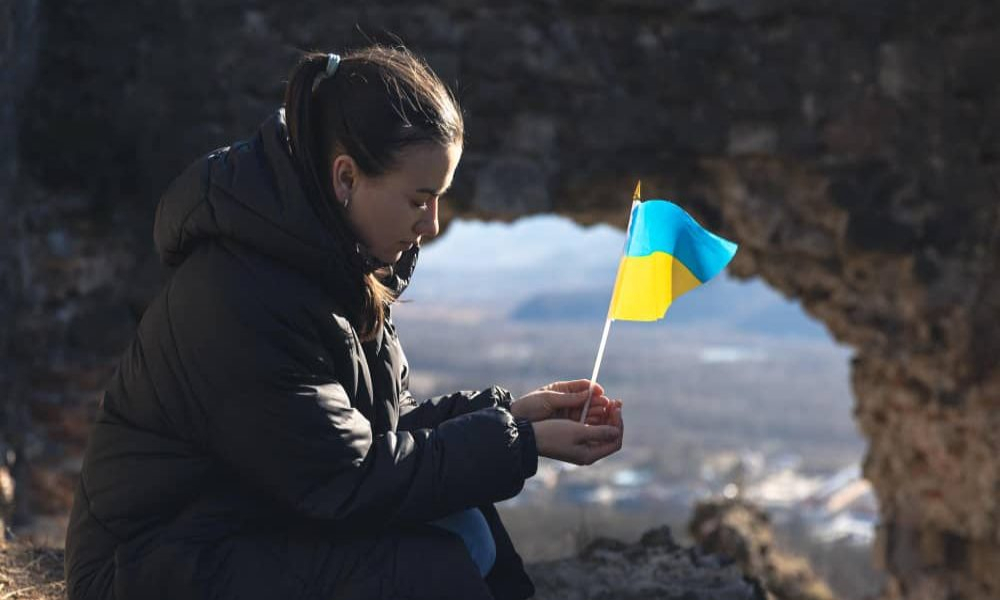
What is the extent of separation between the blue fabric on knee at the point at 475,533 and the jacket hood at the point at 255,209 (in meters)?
0.46

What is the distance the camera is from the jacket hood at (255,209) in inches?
74.7

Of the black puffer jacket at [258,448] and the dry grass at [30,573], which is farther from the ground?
the black puffer jacket at [258,448]

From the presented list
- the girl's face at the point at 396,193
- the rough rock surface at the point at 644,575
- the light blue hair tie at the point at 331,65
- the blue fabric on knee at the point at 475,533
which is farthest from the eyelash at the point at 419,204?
the rough rock surface at the point at 644,575

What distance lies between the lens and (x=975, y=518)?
16.2ft

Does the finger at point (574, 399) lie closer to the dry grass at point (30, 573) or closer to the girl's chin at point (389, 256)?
the girl's chin at point (389, 256)

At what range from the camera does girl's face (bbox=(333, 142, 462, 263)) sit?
6.48 ft

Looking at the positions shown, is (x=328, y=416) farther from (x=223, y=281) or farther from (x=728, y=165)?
(x=728, y=165)

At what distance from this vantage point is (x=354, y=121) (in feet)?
6.39

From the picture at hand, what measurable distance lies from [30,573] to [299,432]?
3.71 ft

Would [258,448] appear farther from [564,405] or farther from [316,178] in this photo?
[564,405]

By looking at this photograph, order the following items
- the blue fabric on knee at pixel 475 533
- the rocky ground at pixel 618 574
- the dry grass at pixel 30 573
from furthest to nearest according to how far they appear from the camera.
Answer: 1. the rocky ground at pixel 618 574
2. the dry grass at pixel 30 573
3. the blue fabric on knee at pixel 475 533

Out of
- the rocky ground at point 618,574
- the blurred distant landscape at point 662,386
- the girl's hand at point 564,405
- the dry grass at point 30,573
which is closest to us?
the girl's hand at point 564,405

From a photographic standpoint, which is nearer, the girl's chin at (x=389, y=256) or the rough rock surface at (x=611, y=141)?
the girl's chin at (x=389, y=256)

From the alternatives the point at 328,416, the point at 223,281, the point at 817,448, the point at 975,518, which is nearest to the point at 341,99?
the point at 223,281
